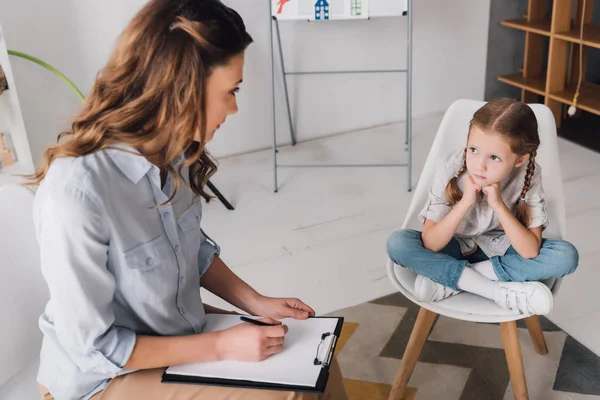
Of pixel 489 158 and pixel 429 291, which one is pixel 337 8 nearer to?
pixel 489 158

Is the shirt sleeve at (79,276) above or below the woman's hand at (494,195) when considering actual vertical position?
above

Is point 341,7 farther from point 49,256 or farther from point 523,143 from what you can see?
point 49,256

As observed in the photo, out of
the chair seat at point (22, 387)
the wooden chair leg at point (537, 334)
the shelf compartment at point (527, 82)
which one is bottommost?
the wooden chair leg at point (537, 334)

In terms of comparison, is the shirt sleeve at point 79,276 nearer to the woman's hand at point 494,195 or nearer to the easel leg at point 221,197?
the woman's hand at point 494,195

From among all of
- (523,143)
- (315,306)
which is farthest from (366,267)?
(523,143)

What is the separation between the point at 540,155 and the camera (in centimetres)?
174

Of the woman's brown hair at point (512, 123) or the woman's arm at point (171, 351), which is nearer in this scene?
the woman's arm at point (171, 351)

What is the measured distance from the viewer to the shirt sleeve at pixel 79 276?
100 cm

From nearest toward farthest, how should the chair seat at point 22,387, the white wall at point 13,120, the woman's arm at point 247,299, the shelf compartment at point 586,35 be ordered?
the chair seat at point 22,387
the woman's arm at point 247,299
the white wall at point 13,120
the shelf compartment at point 586,35

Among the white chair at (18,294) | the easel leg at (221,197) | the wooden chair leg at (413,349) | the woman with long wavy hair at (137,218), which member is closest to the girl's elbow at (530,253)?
the wooden chair leg at (413,349)

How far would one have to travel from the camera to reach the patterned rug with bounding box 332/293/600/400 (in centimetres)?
180

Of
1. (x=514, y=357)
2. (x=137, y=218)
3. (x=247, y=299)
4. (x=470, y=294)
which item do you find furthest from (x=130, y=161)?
(x=514, y=357)

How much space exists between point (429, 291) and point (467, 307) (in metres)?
0.09

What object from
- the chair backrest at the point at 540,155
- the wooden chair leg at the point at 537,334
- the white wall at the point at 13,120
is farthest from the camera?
the white wall at the point at 13,120
